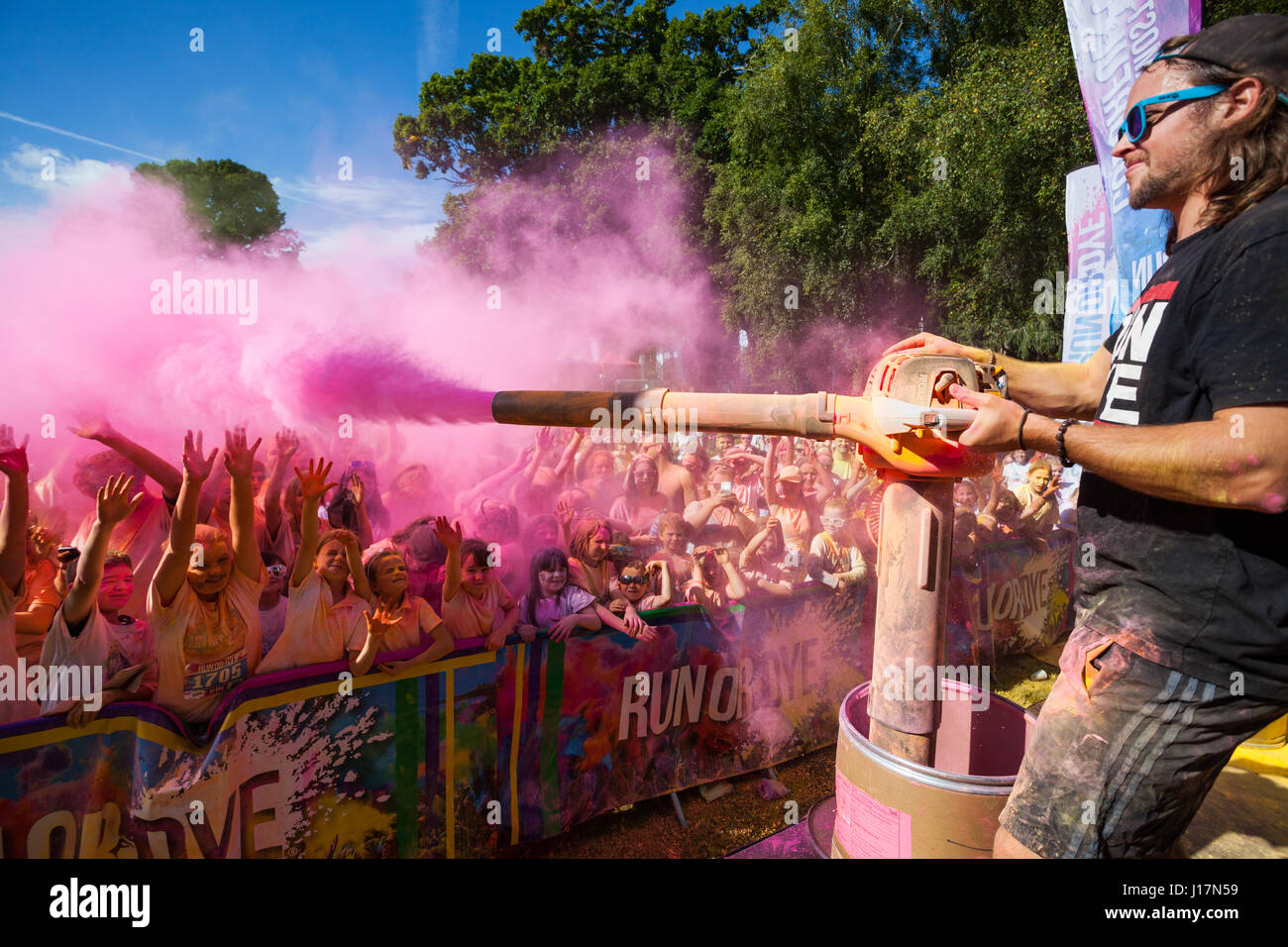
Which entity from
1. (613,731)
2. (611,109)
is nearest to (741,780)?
(613,731)

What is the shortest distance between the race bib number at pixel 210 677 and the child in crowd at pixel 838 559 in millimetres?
3534

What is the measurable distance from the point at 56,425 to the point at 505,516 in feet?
8.78

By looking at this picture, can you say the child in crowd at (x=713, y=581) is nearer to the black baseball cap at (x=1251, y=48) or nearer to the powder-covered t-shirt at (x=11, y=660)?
the powder-covered t-shirt at (x=11, y=660)

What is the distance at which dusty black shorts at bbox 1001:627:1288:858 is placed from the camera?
1.55 m

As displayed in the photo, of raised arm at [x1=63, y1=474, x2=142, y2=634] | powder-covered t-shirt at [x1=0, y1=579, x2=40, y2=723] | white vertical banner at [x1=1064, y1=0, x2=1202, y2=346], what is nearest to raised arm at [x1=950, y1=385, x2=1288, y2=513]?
raised arm at [x1=63, y1=474, x2=142, y2=634]

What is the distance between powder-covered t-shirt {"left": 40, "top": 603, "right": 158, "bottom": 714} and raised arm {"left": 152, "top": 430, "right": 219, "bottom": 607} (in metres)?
0.22

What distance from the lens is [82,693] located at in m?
2.52

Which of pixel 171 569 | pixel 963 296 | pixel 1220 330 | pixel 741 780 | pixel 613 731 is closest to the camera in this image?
pixel 1220 330

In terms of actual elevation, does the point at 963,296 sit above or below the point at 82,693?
above

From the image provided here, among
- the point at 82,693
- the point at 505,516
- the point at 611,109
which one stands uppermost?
the point at 611,109
